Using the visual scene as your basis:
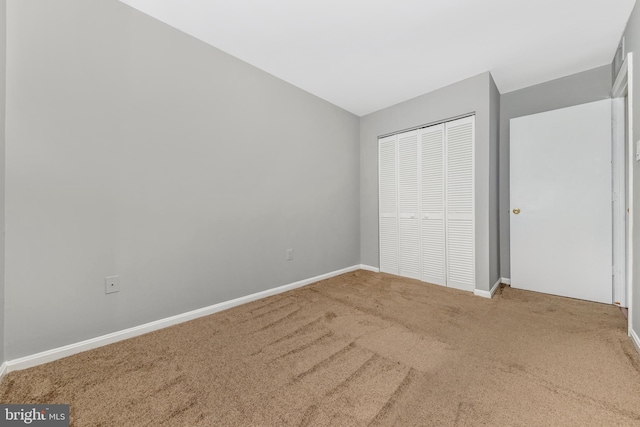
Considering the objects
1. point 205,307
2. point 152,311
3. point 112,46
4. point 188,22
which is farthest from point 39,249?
point 188,22

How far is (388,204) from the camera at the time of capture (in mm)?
3645

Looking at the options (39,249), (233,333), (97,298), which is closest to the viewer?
(39,249)

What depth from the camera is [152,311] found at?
1.94 m

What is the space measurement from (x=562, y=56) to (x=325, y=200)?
2.85 meters

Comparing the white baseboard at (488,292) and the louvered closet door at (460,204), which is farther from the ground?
the louvered closet door at (460,204)

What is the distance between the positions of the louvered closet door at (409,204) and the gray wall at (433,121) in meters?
0.28

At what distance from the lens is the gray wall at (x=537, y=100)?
265 centimetres

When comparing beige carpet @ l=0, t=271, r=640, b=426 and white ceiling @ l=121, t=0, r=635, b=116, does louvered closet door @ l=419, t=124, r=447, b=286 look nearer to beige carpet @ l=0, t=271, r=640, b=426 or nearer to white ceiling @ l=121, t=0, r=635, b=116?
white ceiling @ l=121, t=0, r=635, b=116

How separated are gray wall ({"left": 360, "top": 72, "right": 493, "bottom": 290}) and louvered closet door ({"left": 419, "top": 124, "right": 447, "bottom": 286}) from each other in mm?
249

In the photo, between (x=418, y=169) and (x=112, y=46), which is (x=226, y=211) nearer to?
(x=112, y=46)

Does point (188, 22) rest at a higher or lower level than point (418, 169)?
higher

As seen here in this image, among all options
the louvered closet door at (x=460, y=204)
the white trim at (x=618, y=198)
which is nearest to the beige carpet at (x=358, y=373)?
the white trim at (x=618, y=198)

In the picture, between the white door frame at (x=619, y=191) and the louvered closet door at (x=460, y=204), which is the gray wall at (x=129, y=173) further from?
the white door frame at (x=619, y=191)

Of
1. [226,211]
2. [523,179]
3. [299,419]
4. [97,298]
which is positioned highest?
[523,179]
